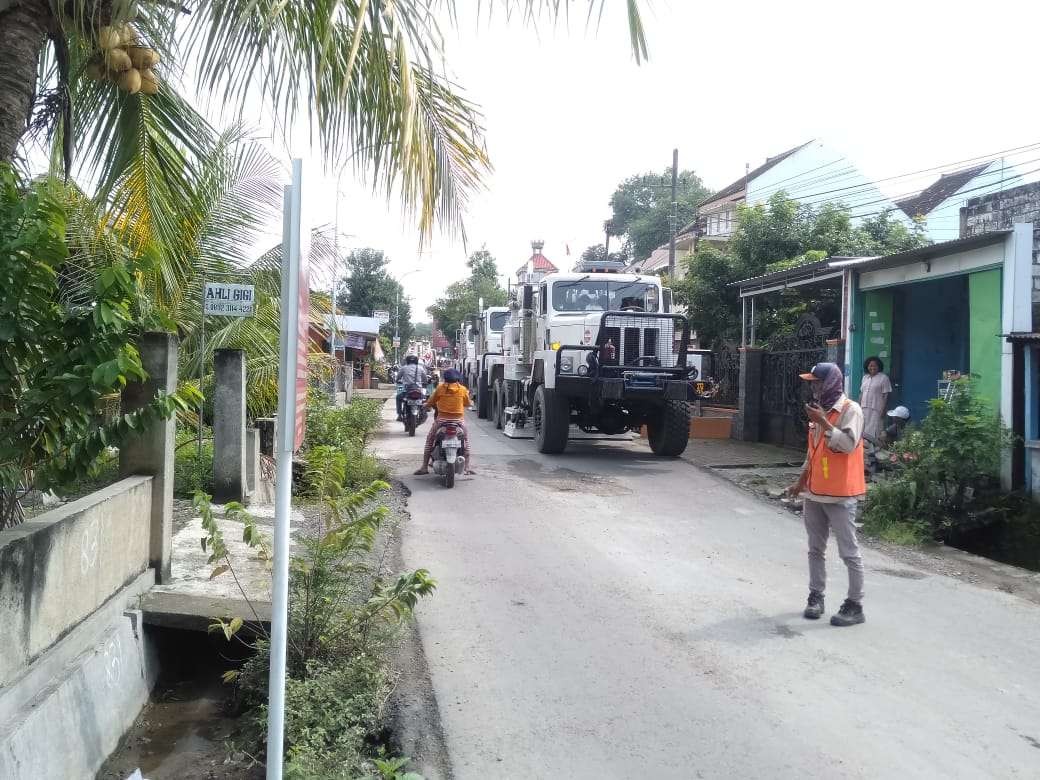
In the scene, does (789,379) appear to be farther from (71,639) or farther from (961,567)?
(71,639)

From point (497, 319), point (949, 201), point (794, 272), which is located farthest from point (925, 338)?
point (949, 201)

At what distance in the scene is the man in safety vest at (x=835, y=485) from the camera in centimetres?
580

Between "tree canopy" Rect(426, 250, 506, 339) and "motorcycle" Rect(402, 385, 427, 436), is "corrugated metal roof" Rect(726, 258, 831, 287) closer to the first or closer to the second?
"motorcycle" Rect(402, 385, 427, 436)

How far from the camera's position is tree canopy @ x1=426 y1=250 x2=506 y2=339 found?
185ft

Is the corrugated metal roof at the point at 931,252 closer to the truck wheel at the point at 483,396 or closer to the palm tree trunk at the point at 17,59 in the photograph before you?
the palm tree trunk at the point at 17,59

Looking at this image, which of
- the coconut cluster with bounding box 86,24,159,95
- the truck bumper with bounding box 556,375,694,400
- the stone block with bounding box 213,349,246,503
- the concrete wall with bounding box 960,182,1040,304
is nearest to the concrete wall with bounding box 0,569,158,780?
the coconut cluster with bounding box 86,24,159,95

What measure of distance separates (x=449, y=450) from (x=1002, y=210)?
12055 millimetres

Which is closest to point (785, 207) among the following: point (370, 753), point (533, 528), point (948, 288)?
point (948, 288)

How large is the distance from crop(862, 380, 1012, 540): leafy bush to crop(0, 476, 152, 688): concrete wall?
23.0 feet

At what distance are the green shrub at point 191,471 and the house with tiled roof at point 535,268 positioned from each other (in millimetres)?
7215

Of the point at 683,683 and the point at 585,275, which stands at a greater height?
the point at 585,275

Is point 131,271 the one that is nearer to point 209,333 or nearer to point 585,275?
point 209,333

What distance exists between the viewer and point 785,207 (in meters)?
19.2

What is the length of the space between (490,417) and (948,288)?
36.9ft
